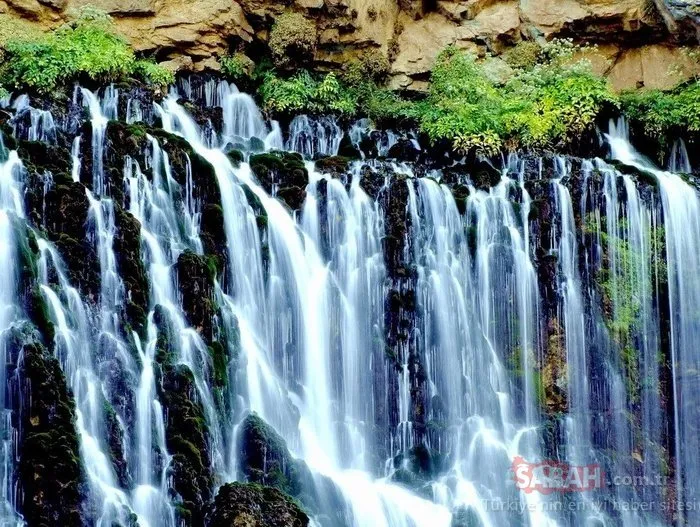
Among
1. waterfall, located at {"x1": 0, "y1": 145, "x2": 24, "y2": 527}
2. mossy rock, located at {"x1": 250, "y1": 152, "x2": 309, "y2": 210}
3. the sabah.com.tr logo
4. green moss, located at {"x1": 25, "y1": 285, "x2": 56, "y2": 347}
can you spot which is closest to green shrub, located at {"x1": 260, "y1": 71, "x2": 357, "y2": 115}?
mossy rock, located at {"x1": 250, "y1": 152, "x2": 309, "y2": 210}

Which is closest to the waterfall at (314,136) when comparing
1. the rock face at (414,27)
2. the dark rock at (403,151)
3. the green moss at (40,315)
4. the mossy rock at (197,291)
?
the dark rock at (403,151)

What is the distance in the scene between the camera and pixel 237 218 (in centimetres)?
1781

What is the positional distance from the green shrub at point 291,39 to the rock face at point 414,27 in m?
0.23

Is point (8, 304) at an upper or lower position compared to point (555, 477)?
upper

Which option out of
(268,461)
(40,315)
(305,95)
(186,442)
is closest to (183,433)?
(186,442)

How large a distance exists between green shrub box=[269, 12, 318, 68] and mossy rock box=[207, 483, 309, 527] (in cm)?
1129

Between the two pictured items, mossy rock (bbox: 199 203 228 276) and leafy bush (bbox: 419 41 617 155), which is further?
Result: leafy bush (bbox: 419 41 617 155)

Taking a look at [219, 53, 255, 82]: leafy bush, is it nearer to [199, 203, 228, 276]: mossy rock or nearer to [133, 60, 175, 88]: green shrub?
[133, 60, 175, 88]: green shrub

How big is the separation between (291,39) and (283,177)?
15.8ft

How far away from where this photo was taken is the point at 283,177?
62.3ft

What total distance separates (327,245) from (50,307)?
5.36 metres

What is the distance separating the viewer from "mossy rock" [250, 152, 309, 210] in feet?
61.6

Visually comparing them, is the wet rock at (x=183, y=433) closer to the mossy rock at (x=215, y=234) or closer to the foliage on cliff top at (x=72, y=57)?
the mossy rock at (x=215, y=234)

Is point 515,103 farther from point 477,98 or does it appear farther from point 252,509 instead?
point 252,509
